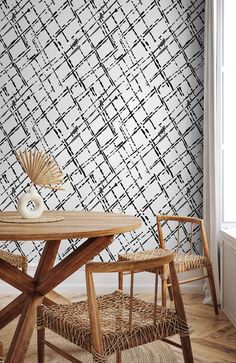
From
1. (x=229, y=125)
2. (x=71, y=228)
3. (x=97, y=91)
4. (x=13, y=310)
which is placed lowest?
(x=13, y=310)

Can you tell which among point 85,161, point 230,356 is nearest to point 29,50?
point 85,161

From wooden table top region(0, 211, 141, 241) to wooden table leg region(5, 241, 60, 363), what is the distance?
266 millimetres

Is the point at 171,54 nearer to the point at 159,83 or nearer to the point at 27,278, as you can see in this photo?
the point at 159,83

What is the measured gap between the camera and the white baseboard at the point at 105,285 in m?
4.28

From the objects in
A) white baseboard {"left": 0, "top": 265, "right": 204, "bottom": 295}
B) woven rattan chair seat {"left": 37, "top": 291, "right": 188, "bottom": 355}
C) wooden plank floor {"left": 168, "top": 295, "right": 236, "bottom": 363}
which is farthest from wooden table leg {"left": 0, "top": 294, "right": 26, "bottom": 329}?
white baseboard {"left": 0, "top": 265, "right": 204, "bottom": 295}

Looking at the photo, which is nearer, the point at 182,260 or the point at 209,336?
the point at 209,336

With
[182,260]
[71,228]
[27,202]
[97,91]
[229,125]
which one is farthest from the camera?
[97,91]

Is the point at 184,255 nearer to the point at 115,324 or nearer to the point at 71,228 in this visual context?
the point at 71,228

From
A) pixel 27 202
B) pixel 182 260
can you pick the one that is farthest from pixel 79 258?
pixel 182 260

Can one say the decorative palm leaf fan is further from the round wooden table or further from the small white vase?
the round wooden table

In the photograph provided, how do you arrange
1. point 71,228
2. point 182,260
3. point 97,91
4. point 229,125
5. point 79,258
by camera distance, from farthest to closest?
point 97,91 → point 229,125 → point 182,260 → point 79,258 → point 71,228

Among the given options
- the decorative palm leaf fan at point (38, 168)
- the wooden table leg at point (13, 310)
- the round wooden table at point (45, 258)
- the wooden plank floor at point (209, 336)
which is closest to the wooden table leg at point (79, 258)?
the round wooden table at point (45, 258)

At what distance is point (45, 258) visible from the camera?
2945mm

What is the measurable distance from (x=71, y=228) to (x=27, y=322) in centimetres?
61
